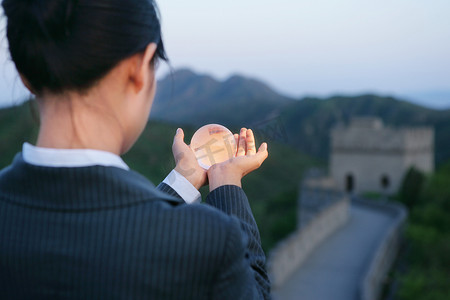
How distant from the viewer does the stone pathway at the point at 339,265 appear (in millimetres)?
10812

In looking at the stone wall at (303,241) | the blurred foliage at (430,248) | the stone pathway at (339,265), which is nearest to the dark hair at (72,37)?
the stone pathway at (339,265)

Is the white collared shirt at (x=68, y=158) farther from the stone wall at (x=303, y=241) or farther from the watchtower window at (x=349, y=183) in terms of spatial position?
the watchtower window at (x=349, y=183)

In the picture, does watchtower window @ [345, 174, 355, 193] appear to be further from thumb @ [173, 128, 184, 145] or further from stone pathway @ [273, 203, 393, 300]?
thumb @ [173, 128, 184, 145]

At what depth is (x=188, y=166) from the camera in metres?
1.34

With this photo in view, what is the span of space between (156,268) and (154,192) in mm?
144

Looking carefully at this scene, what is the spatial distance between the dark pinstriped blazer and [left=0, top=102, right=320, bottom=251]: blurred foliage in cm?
2082

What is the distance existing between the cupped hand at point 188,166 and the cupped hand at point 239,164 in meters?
0.04

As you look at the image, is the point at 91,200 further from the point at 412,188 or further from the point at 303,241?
the point at 412,188

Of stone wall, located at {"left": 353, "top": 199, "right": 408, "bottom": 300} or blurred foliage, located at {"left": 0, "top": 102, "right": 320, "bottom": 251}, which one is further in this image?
blurred foliage, located at {"left": 0, "top": 102, "right": 320, "bottom": 251}

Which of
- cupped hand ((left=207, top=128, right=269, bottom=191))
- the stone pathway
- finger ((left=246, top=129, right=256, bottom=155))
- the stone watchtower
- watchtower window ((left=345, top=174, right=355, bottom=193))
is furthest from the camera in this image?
watchtower window ((left=345, top=174, right=355, bottom=193))

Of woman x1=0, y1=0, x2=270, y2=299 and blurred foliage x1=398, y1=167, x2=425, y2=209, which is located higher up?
woman x1=0, y1=0, x2=270, y2=299

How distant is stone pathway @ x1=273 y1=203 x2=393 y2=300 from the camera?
10.8 meters

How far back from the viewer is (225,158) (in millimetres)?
1408

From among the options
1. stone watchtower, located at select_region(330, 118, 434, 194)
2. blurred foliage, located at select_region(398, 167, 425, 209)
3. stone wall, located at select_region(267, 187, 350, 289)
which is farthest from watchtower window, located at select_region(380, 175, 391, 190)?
A: stone wall, located at select_region(267, 187, 350, 289)
